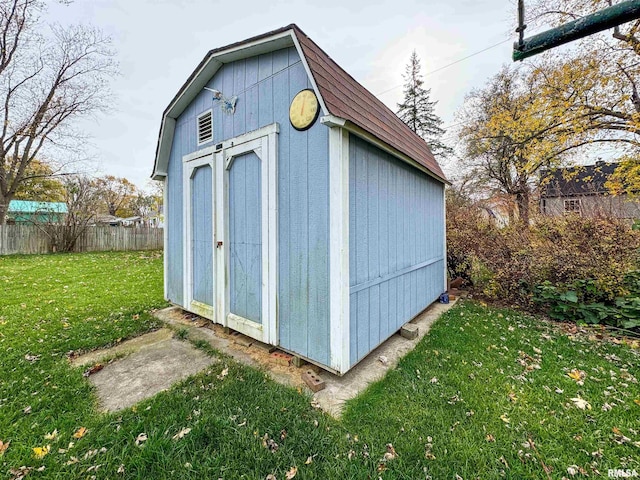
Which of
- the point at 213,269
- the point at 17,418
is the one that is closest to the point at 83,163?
the point at 213,269

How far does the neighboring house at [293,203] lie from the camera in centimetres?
253

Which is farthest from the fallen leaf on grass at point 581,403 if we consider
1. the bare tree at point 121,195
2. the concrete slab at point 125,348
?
the bare tree at point 121,195

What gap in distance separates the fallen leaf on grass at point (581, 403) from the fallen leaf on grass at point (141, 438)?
3344 mm

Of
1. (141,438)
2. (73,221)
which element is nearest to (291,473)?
(141,438)

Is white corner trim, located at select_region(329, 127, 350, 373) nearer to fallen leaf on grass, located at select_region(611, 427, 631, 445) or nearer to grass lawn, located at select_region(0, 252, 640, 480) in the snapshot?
grass lawn, located at select_region(0, 252, 640, 480)

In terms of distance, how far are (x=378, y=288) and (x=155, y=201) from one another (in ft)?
109

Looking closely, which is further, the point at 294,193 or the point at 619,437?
the point at 294,193

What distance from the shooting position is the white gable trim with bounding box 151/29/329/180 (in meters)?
2.60

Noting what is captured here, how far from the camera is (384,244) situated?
10.5ft

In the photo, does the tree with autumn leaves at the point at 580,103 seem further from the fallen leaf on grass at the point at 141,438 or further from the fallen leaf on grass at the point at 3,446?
the fallen leaf on grass at the point at 3,446

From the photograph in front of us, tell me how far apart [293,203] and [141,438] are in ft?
7.31

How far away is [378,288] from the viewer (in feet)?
10.1

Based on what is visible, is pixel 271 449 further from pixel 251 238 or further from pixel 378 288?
pixel 251 238

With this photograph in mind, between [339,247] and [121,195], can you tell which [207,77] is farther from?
[121,195]
